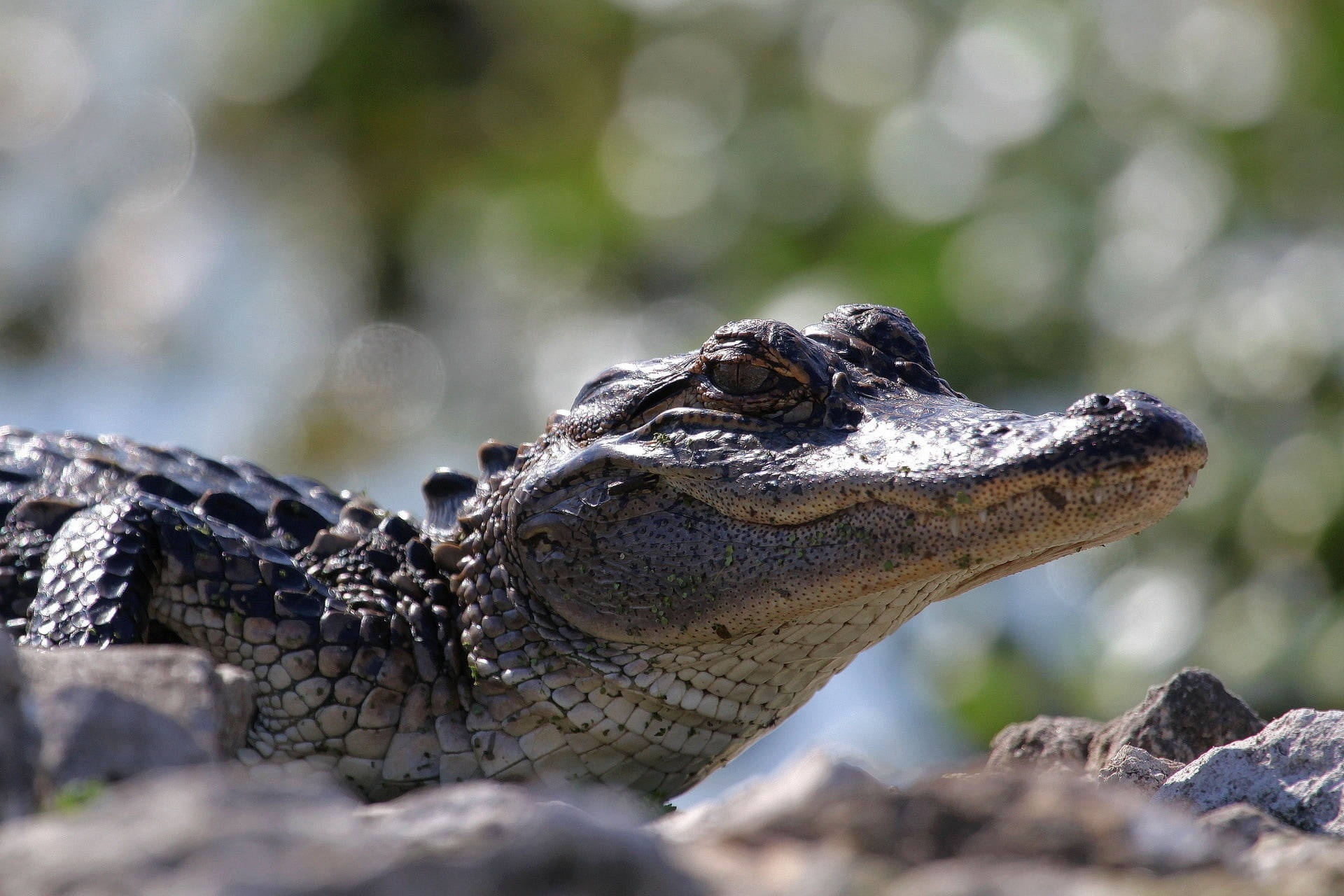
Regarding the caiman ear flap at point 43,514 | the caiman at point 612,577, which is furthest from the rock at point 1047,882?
the caiman ear flap at point 43,514

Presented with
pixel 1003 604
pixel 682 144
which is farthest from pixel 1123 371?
pixel 682 144

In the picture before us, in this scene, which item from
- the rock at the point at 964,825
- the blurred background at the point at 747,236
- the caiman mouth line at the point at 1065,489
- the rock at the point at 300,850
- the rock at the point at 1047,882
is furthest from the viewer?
the blurred background at the point at 747,236

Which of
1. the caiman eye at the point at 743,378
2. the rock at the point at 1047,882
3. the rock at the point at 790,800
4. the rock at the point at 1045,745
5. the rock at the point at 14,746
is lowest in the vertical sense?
the rock at the point at 1047,882

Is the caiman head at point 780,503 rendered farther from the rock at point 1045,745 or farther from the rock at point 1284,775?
the rock at point 1045,745

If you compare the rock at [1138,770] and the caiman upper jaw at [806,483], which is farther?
the rock at [1138,770]

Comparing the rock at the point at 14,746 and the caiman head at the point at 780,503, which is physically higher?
the caiman head at the point at 780,503

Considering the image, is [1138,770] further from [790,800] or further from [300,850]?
[300,850]

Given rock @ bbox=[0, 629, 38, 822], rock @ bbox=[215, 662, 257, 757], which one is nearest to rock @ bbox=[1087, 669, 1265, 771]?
rock @ bbox=[215, 662, 257, 757]
